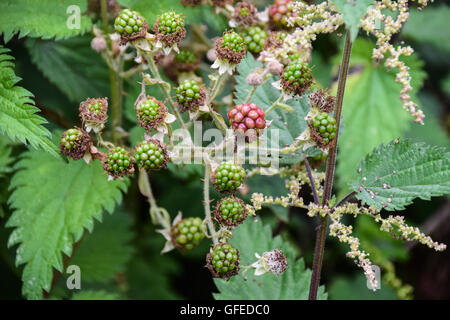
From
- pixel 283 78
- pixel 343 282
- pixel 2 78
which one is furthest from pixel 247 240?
pixel 343 282

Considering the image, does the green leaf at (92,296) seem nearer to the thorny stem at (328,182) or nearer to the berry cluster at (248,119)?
the thorny stem at (328,182)

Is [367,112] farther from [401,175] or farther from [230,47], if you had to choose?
[230,47]

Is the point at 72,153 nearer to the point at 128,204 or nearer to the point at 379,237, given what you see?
the point at 128,204

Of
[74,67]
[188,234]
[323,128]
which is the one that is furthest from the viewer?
[74,67]

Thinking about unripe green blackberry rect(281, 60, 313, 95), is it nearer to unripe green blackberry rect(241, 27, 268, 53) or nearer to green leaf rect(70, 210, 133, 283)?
unripe green blackberry rect(241, 27, 268, 53)

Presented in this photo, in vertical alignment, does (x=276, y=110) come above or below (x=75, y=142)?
above

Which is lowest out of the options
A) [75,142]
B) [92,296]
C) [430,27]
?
[92,296]

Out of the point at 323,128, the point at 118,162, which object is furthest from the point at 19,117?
the point at 323,128
